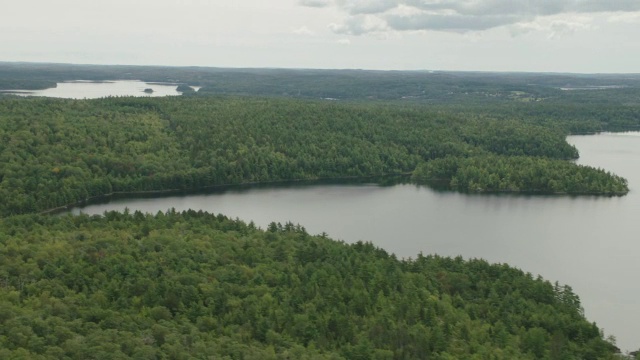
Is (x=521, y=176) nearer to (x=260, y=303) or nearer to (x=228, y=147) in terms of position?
(x=228, y=147)

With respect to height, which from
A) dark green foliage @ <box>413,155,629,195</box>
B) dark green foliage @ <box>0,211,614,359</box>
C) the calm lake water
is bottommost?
the calm lake water

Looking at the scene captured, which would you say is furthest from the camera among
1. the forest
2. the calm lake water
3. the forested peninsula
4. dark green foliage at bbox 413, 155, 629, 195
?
dark green foliage at bbox 413, 155, 629, 195

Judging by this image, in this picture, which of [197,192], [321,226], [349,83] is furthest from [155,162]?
[349,83]

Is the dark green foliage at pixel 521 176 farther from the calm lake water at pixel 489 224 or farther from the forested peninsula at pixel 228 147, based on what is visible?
the calm lake water at pixel 489 224

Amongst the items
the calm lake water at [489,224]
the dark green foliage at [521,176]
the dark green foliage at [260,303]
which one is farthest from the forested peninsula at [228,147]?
the dark green foliage at [260,303]

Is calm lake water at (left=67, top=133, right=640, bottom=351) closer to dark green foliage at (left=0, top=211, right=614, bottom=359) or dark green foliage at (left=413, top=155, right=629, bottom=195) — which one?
dark green foliage at (left=413, top=155, right=629, bottom=195)

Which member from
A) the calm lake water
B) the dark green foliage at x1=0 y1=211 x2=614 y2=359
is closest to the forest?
the dark green foliage at x1=0 y1=211 x2=614 y2=359

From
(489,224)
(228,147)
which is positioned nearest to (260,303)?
(489,224)
